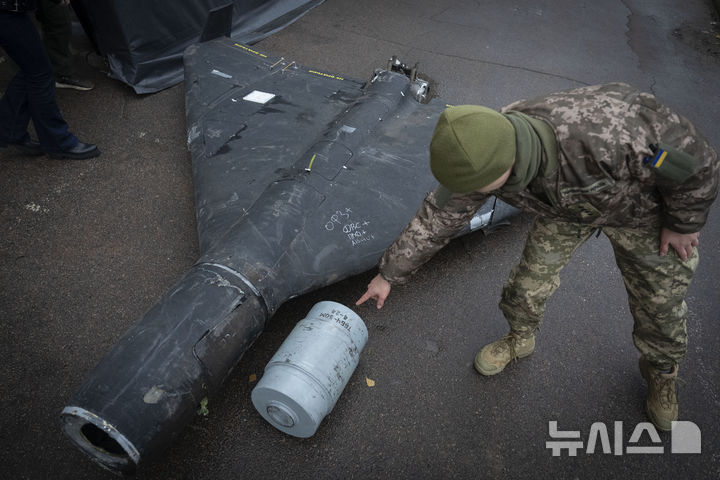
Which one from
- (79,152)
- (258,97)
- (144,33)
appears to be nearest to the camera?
(258,97)

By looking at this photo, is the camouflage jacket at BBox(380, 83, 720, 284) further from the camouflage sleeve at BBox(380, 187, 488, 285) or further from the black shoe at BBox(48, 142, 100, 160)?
the black shoe at BBox(48, 142, 100, 160)

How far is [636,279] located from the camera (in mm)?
2283

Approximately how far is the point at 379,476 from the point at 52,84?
400cm

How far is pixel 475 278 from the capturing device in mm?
3473

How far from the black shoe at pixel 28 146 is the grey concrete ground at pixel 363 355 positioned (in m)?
0.12

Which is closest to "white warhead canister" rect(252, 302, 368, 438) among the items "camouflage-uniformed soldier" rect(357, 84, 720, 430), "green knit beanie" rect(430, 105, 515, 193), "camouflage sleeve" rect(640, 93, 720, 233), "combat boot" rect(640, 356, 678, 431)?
"camouflage-uniformed soldier" rect(357, 84, 720, 430)

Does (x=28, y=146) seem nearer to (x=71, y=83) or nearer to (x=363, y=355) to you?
(x=71, y=83)

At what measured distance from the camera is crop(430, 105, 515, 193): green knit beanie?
1.65 m

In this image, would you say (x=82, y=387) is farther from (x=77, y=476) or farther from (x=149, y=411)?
(x=77, y=476)

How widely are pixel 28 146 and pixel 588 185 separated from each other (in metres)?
4.64

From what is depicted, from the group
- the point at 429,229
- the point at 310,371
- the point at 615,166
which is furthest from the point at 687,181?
the point at 310,371

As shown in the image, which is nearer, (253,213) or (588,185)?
(588,185)

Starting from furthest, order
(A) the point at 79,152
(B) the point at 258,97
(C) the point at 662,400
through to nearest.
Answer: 1. (A) the point at 79,152
2. (B) the point at 258,97
3. (C) the point at 662,400

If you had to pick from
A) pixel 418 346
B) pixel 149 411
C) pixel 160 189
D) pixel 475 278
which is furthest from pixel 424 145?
pixel 149 411
